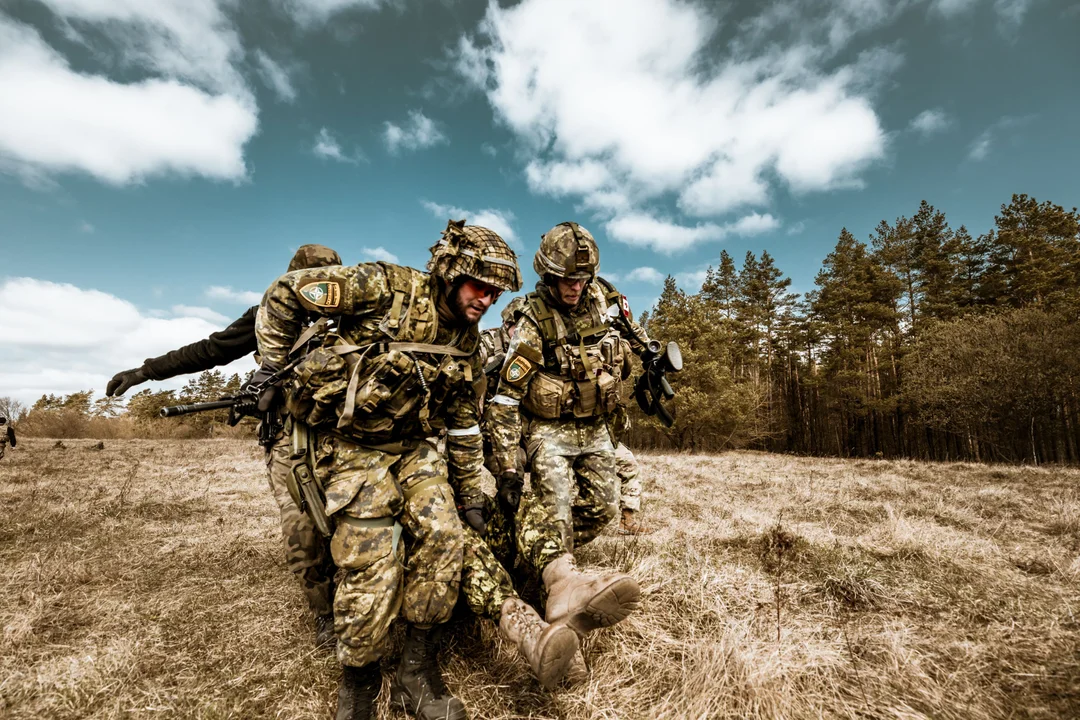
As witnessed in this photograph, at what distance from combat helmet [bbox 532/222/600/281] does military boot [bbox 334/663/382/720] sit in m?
2.95

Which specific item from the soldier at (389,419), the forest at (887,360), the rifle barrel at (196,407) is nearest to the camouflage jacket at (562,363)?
the soldier at (389,419)

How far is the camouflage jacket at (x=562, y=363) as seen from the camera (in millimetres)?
3941

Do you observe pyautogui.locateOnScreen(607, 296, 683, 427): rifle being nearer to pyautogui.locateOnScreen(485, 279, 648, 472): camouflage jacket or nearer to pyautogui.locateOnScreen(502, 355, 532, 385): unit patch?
pyautogui.locateOnScreen(485, 279, 648, 472): camouflage jacket

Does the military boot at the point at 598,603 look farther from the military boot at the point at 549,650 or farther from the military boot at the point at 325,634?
the military boot at the point at 325,634

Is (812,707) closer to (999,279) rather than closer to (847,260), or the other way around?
(999,279)

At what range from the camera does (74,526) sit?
631 cm

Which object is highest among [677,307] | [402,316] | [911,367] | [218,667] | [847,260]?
[847,260]

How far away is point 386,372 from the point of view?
2.82 m

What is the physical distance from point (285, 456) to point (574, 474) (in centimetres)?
243

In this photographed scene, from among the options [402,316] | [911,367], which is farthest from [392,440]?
[911,367]

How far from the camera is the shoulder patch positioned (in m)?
2.87

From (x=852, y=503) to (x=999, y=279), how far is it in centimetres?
2788

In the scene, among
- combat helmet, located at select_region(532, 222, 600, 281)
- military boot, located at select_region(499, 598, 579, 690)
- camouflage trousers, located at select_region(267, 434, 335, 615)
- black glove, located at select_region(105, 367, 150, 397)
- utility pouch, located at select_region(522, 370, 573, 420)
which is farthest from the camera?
black glove, located at select_region(105, 367, 150, 397)

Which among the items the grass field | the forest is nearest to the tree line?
the forest
